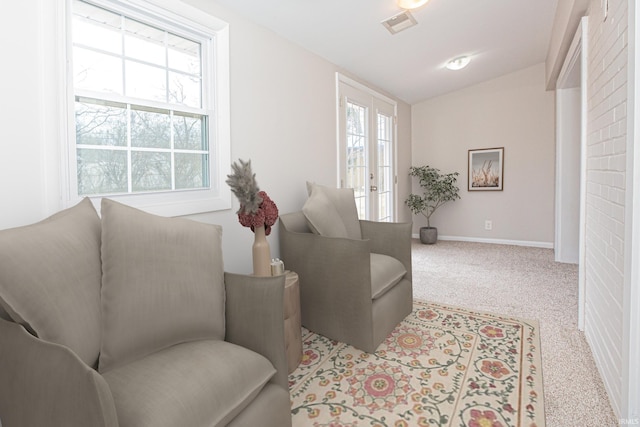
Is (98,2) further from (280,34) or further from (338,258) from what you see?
(338,258)

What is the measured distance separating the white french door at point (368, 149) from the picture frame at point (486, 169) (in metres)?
1.27

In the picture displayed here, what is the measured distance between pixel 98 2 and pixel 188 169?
90cm

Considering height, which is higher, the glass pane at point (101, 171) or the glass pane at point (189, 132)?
the glass pane at point (189, 132)

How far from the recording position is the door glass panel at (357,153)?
151 inches

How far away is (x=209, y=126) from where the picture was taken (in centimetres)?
223

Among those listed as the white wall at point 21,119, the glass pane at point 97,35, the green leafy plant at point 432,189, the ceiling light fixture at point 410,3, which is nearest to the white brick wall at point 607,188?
the ceiling light fixture at point 410,3

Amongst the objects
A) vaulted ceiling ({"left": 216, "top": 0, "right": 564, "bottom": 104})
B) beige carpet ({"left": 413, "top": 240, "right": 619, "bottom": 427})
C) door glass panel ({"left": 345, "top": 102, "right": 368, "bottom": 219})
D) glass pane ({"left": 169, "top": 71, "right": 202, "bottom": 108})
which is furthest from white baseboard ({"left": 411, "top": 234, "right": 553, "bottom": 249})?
glass pane ({"left": 169, "top": 71, "right": 202, "bottom": 108})

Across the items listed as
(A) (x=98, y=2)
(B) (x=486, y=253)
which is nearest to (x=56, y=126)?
(A) (x=98, y=2)

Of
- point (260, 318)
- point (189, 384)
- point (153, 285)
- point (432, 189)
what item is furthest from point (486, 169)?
point (189, 384)

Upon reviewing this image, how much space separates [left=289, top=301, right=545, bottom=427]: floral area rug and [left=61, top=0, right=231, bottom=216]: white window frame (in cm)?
112

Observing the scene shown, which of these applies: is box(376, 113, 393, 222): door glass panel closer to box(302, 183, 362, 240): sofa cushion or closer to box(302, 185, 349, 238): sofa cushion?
box(302, 183, 362, 240): sofa cushion

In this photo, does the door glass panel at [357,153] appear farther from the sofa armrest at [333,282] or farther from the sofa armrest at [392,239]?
the sofa armrest at [333,282]

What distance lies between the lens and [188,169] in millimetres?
2166

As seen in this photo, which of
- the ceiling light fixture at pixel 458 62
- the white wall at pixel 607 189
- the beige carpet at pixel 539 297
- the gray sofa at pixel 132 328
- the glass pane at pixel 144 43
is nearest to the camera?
the gray sofa at pixel 132 328
